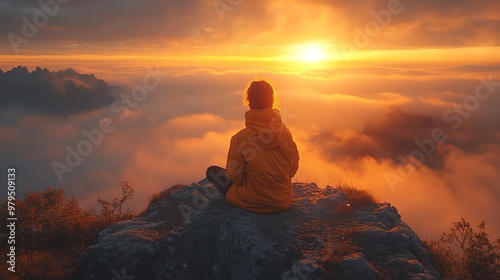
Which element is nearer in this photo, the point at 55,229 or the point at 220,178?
the point at 220,178

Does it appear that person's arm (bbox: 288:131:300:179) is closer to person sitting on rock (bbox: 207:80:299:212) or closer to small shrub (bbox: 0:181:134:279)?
person sitting on rock (bbox: 207:80:299:212)

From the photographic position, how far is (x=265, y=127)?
6.20 meters

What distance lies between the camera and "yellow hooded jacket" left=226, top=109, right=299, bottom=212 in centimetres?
611

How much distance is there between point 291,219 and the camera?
21.7ft

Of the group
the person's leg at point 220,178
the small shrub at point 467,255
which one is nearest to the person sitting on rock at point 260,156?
the person's leg at point 220,178

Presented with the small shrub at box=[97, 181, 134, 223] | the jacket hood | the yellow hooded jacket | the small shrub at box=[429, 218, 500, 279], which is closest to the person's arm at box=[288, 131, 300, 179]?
the yellow hooded jacket

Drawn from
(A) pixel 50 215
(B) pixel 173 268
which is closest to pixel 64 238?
(A) pixel 50 215

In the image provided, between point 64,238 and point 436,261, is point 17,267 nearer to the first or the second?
point 64,238

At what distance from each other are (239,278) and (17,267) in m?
4.75

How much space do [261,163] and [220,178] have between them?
3.85ft

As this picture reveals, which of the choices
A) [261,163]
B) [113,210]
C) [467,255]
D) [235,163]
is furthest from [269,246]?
[113,210]

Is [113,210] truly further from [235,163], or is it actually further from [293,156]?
[293,156]
